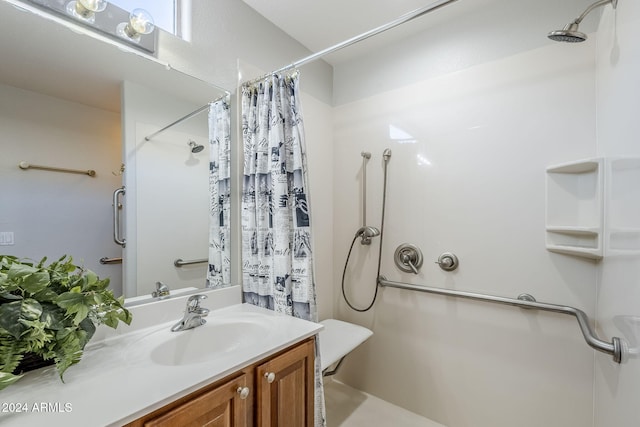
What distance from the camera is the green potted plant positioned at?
0.78 m

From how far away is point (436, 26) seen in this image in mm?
1896

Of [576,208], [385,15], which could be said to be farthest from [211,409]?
[385,15]

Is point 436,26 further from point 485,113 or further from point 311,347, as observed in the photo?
point 311,347

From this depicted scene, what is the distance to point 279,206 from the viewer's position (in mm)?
1521

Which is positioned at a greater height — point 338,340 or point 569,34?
Answer: point 569,34

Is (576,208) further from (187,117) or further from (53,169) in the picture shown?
(53,169)

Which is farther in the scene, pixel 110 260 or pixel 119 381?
pixel 110 260

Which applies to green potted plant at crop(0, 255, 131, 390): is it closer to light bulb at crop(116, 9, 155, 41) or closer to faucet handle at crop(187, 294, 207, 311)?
faucet handle at crop(187, 294, 207, 311)

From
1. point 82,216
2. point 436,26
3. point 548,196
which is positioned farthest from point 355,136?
point 82,216

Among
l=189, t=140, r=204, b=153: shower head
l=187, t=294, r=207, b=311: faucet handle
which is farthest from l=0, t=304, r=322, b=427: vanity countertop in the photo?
l=189, t=140, r=204, b=153: shower head

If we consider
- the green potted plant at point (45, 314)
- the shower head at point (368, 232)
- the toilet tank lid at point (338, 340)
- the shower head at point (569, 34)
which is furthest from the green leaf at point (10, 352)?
the shower head at point (569, 34)

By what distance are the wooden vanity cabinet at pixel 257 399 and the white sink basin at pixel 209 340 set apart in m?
0.14

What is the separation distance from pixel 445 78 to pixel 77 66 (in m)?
2.03

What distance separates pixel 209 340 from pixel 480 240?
5.41ft
